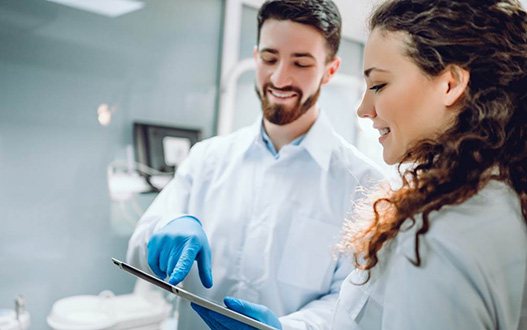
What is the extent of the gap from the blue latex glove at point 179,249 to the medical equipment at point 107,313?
1.71 feet

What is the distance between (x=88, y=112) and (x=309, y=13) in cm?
97

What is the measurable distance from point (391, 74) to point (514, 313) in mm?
383

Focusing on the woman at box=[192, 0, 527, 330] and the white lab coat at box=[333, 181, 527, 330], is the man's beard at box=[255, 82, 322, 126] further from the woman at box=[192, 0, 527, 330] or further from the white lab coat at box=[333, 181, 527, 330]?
the white lab coat at box=[333, 181, 527, 330]

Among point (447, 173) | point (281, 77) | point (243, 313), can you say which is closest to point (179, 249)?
point (243, 313)

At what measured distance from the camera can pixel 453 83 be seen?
24.9 inches

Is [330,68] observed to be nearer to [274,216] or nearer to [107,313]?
[274,216]

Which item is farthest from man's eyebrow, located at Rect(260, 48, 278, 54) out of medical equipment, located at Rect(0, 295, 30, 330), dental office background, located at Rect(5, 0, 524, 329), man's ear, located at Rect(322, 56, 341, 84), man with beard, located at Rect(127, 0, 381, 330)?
medical equipment, located at Rect(0, 295, 30, 330)

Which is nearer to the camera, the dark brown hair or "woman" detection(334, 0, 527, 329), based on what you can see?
"woman" detection(334, 0, 527, 329)

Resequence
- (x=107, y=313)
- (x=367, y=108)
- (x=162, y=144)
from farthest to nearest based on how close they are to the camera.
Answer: (x=162, y=144) → (x=107, y=313) → (x=367, y=108)

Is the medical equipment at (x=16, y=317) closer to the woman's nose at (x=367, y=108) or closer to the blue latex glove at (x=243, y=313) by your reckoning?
the blue latex glove at (x=243, y=313)

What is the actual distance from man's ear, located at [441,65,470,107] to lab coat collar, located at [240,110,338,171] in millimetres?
601

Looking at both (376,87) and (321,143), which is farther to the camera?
(321,143)

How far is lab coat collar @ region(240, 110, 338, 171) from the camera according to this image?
1.23 metres

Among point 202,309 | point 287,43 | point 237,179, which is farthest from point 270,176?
point 202,309
